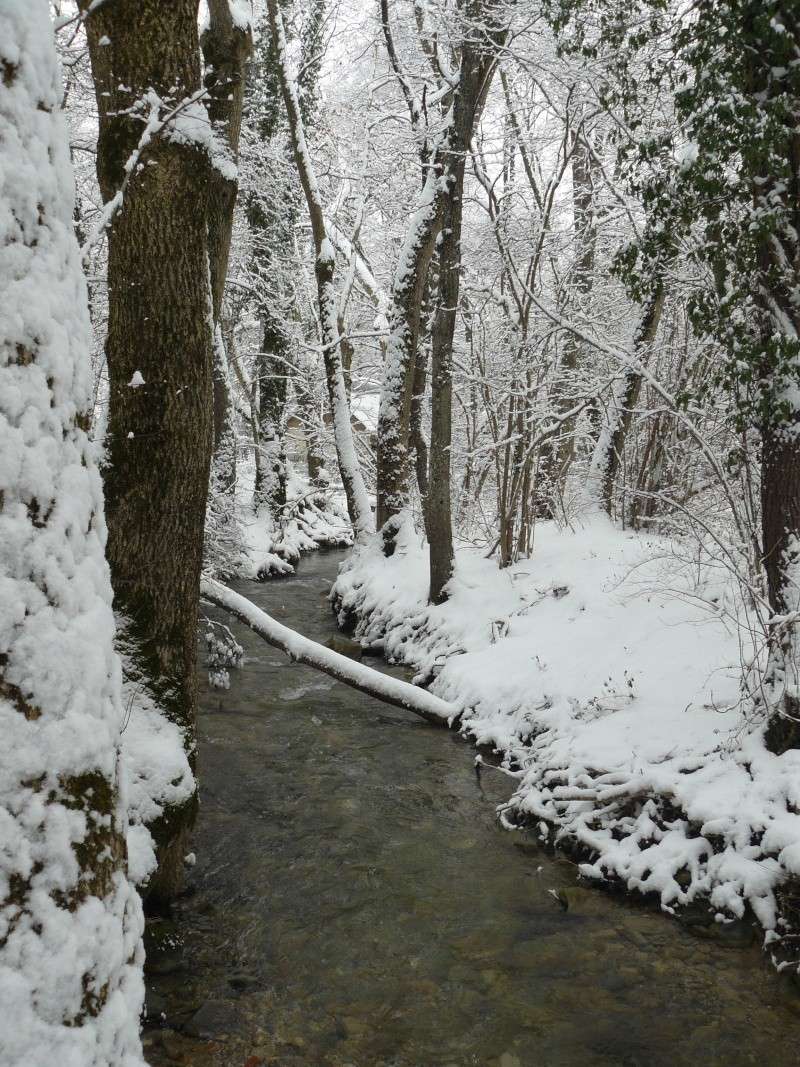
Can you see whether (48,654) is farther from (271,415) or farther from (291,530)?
(291,530)

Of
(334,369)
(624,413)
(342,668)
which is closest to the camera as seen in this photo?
(342,668)

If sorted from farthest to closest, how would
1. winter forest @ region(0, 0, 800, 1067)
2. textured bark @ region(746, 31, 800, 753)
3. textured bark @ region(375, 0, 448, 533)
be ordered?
textured bark @ region(375, 0, 448, 533) < textured bark @ region(746, 31, 800, 753) < winter forest @ region(0, 0, 800, 1067)

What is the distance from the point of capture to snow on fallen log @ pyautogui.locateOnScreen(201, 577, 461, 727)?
279 inches

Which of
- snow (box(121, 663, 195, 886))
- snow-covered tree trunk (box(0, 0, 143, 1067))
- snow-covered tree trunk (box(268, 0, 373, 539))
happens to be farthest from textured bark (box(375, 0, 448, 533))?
snow-covered tree trunk (box(0, 0, 143, 1067))

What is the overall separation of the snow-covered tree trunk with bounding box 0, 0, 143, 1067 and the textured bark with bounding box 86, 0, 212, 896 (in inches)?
83.7

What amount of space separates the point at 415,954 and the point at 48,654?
334 centimetres

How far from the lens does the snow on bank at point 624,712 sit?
15.1 feet

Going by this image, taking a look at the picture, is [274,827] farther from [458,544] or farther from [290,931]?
[458,544]

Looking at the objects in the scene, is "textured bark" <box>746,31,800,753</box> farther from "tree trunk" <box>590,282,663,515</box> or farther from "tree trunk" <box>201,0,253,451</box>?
"tree trunk" <box>590,282,663,515</box>

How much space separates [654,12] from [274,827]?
6789mm

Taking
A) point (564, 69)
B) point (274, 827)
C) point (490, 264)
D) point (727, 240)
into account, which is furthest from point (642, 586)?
point (490, 264)

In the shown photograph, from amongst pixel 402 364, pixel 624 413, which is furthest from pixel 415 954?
pixel 402 364

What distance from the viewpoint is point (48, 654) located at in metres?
1.76

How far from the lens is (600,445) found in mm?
11164
